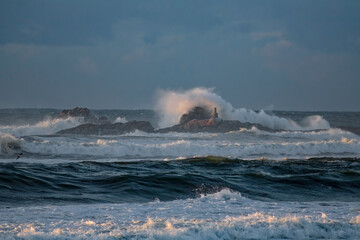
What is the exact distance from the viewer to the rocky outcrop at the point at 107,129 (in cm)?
2800

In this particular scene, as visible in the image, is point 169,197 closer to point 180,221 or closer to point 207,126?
point 180,221

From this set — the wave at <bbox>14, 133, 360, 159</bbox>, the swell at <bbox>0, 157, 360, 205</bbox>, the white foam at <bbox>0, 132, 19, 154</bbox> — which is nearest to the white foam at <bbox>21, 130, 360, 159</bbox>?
the wave at <bbox>14, 133, 360, 159</bbox>

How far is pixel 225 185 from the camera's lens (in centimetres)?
1163

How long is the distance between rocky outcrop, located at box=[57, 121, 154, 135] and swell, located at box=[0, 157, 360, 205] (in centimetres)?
Result: 1294

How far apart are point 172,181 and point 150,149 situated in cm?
949

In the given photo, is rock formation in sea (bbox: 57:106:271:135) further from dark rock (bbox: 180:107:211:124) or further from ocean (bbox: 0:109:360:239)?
ocean (bbox: 0:109:360:239)

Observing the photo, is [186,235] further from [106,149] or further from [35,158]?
[106,149]

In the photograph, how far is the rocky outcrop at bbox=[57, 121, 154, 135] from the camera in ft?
91.9

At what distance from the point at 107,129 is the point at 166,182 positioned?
702 inches

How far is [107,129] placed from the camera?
28938 mm

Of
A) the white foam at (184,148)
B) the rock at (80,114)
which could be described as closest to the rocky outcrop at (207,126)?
the white foam at (184,148)

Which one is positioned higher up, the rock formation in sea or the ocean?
the rock formation in sea

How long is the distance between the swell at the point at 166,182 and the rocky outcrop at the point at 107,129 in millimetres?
12936

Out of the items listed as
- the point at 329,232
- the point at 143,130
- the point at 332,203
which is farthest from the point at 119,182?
the point at 143,130
